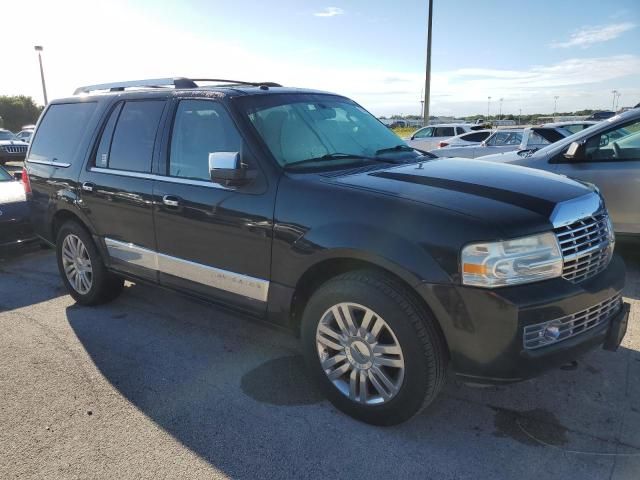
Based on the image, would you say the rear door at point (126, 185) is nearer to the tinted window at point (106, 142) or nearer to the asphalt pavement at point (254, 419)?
the tinted window at point (106, 142)

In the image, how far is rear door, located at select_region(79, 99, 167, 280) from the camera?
3.86m

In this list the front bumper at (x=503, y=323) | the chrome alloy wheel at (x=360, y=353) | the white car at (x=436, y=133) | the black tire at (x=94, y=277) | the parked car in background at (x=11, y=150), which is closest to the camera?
the front bumper at (x=503, y=323)

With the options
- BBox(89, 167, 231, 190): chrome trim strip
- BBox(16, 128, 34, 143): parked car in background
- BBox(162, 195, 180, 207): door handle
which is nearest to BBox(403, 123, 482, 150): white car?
BBox(89, 167, 231, 190): chrome trim strip

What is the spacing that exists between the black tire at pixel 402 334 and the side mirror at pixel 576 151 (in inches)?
152

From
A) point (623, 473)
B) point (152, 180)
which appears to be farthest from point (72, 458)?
point (623, 473)

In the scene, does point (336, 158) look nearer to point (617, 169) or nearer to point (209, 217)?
point (209, 217)

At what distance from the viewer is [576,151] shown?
18.0ft

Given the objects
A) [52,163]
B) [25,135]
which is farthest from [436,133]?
[25,135]

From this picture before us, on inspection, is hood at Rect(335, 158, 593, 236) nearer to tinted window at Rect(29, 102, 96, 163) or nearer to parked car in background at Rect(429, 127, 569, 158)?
tinted window at Rect(29, 102, 96, 163)

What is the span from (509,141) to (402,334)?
12.2 m

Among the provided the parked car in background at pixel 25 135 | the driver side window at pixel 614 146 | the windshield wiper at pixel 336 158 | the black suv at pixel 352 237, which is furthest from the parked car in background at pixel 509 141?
the parked car in background at pixel 25 135

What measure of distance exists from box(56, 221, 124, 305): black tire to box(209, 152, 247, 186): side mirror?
2031 millimetres

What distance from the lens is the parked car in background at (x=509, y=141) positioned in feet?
36.7

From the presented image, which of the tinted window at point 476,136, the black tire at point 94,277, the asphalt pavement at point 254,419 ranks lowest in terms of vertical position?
the asphalt pavement at point 254,419
